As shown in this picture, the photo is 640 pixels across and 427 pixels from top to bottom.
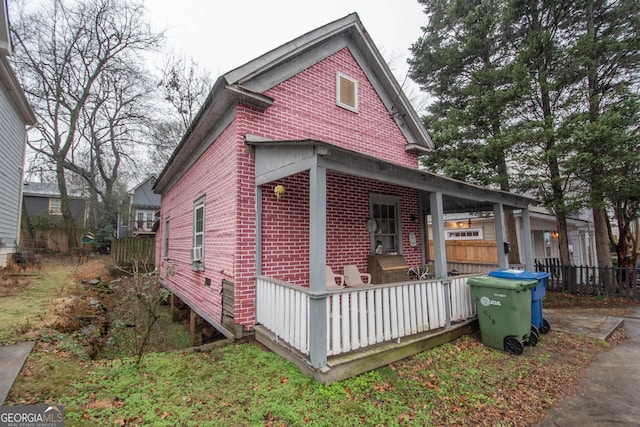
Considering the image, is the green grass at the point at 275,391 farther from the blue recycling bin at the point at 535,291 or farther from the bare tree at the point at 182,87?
the bare tree at the point at 182,87

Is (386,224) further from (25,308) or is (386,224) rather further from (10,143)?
(10,143)

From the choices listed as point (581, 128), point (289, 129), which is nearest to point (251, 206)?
point (289, 129)

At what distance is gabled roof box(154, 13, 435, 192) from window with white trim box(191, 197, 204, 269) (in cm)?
145

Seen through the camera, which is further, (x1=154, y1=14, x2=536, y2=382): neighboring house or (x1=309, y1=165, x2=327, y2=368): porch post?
(x1=154, y1=14, x2=536, y2=382): neighboring house

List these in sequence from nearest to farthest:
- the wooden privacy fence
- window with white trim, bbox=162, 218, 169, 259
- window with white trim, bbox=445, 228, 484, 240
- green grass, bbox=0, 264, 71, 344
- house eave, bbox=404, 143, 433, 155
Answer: green grass, bbox=0, 264, 71, 344 → house eave, bbox=404, 143, 433, 155 → window with white trim, bbox=162, 218, 169, 259 → window with white trim, bbox=445, 228, 484, 240 → the wooden privacy fence

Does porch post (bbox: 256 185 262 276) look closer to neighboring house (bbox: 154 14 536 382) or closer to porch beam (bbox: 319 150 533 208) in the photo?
neighboring house (bbox: 154 14 536 382)

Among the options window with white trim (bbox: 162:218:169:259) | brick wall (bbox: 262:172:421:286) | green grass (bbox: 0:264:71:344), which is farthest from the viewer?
window with white trim (bbox: 162:218:169:259)

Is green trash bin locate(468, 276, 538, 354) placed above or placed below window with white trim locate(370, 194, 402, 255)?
below

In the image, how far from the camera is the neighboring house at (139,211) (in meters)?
29.4

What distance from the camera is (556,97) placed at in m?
9.73

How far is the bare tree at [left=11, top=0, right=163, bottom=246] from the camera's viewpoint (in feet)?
55.3

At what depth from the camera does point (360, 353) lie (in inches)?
156

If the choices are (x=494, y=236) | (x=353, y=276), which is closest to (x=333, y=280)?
(x=353, y=276)

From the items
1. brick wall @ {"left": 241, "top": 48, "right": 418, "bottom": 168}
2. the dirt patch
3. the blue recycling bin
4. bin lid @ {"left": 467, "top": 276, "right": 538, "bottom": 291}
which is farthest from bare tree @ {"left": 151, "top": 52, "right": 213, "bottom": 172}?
the blue recycling bin
